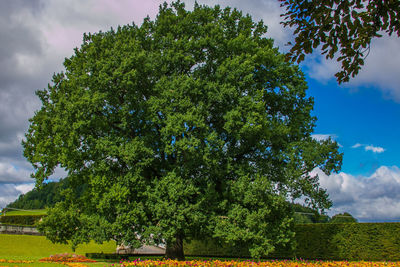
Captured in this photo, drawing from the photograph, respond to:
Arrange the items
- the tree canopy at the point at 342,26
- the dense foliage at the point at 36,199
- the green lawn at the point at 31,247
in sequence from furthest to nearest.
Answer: the dense foliage at the point at 36,199, the green lawn at the point at 31,247, the tree canopy at the point at 342,26

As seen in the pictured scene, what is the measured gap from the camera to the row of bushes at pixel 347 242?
23386 mm

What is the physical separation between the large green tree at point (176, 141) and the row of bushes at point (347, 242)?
734cm

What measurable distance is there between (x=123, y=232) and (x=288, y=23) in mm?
13956

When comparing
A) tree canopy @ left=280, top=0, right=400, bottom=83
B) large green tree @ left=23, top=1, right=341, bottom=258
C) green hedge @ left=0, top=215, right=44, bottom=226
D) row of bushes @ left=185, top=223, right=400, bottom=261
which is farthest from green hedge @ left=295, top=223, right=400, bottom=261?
green hedge @ left=0, top=215, right=44, bottom=226

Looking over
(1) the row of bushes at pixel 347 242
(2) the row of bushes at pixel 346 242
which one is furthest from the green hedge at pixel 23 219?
(1) the row of bushes at pixel 347 242

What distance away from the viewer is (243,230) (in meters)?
17.1

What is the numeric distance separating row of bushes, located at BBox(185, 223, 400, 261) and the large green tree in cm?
734

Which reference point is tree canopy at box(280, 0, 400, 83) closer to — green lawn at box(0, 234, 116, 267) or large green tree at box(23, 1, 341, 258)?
large green tree at box(23, 1, 341, 258)

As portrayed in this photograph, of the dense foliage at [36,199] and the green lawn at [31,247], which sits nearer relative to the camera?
the green lawn at [31,247]

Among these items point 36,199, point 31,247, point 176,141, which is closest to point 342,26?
point 176,141

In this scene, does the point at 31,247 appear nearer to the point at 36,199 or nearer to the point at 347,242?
the point at 347,242

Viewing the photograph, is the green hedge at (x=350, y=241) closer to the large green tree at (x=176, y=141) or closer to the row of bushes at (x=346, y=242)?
the row of bushes at (x=346, y=242)

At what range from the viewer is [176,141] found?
1734cm

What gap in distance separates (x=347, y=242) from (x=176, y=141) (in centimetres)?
1683
